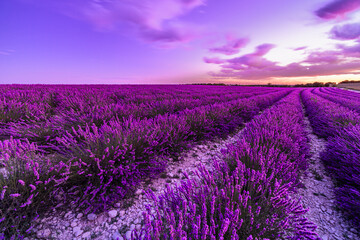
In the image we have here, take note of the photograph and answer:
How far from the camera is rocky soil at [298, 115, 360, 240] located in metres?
1.45

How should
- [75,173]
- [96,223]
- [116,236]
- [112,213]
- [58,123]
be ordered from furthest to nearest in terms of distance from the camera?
[58,123], [75,173], [112,213], [96,223], [116,236]

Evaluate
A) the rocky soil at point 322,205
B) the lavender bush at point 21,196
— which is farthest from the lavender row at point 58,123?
the rocky soil at point 322,205

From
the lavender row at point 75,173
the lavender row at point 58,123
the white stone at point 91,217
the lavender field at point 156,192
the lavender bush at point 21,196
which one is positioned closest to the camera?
the lavender field at point 156,192

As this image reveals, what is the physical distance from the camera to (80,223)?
1488 millimetres

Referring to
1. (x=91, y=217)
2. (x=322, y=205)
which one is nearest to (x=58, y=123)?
(x=91, y=217)

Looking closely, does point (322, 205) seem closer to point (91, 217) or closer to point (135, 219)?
point (135, 219)

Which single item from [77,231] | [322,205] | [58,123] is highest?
[58,123]

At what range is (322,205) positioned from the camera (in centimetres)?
182

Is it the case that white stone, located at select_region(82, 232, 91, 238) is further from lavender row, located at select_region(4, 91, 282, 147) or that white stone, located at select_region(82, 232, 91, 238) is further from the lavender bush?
lavender row, located at select_region(4, 91, 282, 147)

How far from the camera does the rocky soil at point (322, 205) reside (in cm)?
145

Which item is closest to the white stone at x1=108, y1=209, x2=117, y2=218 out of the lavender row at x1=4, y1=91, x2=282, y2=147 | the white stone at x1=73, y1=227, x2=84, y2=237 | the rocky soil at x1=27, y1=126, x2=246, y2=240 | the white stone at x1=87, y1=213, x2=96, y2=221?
the rocky soil at x1=27, y1=126, x2=246, y2=240

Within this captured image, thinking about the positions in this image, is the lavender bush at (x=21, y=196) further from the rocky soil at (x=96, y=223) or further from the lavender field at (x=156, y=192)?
the rocky soil at (x=96, y=223)

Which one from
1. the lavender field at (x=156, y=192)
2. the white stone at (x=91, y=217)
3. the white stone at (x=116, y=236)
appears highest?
the lavender field at (x=156, y=192)

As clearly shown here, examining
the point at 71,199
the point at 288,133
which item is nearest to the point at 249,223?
the point at 71,199
